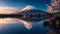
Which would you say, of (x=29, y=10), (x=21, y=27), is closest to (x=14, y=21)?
(x=21, y=27)

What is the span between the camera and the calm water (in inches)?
84.6

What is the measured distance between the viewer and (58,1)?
7.07ft

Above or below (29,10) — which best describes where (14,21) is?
below

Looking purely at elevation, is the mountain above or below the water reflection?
above

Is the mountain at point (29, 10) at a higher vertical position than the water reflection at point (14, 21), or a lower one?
higher

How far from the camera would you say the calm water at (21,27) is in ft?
7.05

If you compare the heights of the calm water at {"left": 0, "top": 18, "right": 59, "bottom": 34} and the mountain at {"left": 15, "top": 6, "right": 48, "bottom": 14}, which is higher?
the mountain at {"left": 15, "top": 6, "right": 48, "bottom": 14}

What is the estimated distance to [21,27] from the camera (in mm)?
2150

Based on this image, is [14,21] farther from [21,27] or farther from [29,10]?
[29,10]

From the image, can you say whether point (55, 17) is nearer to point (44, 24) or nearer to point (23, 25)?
point (44, 24)

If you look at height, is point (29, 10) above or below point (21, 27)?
above

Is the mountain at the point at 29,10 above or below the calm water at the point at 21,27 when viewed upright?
above

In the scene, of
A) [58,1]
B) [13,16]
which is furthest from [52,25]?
[13,16]

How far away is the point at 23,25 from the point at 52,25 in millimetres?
320
